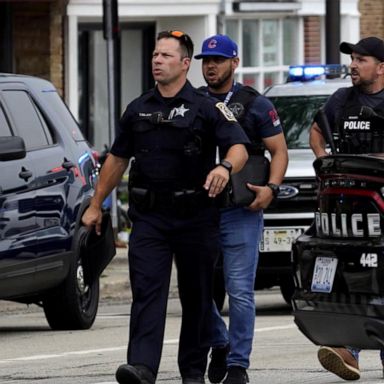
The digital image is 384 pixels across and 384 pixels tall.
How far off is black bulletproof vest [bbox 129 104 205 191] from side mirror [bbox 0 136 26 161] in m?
3.01

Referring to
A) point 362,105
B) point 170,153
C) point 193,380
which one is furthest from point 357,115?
point 193,380

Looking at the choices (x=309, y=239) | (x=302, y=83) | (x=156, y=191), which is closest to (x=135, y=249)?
(x=156, y=191)

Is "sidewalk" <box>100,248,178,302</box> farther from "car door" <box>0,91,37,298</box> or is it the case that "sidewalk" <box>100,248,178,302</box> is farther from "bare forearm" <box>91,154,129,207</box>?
"bare forearm" <box>91,154,129,207</box>

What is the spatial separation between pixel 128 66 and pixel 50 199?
46.2ft

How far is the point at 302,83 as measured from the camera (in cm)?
1557

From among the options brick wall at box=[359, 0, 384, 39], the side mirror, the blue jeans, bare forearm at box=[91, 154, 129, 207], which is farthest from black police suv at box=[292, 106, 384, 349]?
brick wall at box=[359, 0, 384, 39]

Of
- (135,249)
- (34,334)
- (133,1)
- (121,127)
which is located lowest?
(34,334)

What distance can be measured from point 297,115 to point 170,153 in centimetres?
637

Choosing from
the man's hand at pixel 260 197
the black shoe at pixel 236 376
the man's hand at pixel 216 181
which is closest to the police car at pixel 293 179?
the man's hand at pixel 260 197

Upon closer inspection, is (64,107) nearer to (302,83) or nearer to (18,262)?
(18,262)

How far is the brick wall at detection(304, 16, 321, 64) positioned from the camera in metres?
28.0

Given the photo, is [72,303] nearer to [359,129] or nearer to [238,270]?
[238,270]

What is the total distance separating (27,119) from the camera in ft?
41.4

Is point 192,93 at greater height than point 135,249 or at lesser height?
greater
